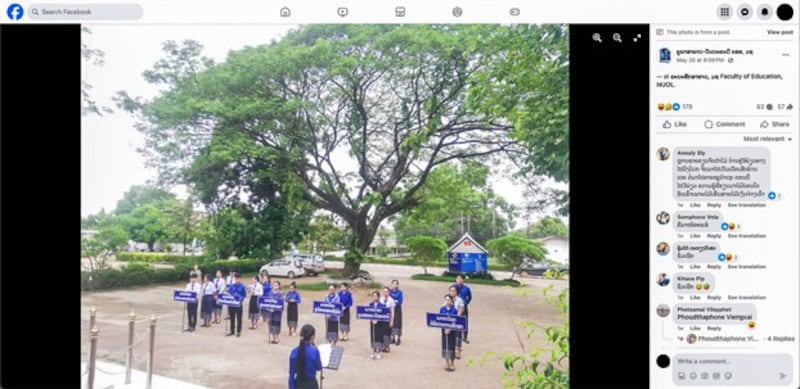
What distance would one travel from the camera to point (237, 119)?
7.66 ft

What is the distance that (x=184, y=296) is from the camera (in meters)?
2.25

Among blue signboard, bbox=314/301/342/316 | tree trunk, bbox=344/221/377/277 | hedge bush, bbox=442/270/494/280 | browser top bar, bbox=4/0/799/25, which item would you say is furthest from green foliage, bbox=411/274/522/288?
browser top bar, bbox=4/0/799/25

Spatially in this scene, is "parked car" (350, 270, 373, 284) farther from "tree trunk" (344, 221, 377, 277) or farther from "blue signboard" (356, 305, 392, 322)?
"blue signboard" (356, 305, 392, 322)

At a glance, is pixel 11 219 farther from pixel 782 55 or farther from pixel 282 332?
pixel 782 55

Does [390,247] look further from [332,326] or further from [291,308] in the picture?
[291,308]

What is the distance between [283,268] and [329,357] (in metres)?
0.70

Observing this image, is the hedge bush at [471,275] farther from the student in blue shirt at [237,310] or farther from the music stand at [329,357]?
the student in blue shirt at [237,310]

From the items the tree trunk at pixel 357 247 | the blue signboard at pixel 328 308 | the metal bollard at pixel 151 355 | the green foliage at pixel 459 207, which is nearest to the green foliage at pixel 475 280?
the green foliage at pixel 459 207

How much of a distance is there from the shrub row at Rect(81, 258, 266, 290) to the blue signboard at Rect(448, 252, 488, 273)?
1.37 metres

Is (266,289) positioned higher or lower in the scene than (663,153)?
lower

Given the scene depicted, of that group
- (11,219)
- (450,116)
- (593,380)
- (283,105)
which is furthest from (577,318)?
(11,219)

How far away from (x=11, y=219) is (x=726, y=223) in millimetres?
3461

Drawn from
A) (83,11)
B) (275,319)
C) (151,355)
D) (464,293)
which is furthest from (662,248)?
(151,355)

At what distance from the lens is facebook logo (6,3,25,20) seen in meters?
1.61
